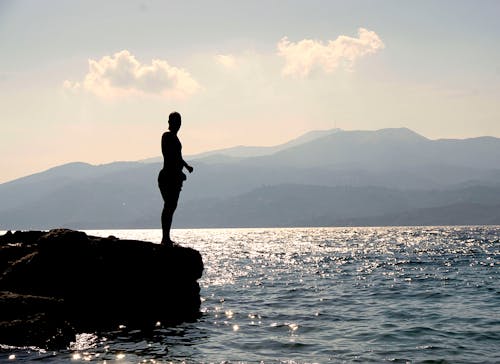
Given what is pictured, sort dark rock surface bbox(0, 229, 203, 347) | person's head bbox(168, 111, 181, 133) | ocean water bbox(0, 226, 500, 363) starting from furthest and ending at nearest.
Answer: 1. person's head bbox(168, 111, 181, 133)
2. dark rock surface bbox(0, 229, 203, 347)
3. ocean water bbox(0, 226, 500, 363)

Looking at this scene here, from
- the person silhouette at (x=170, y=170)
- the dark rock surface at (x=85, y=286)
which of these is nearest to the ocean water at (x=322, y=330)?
the dark rock surface at (x=85, y=286)

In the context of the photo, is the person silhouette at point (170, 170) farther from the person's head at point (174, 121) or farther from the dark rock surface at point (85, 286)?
the dark rock surface at point (85, 286)

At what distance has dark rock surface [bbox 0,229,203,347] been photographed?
11.6 meters

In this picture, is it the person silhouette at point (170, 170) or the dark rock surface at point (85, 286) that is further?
the person silhouette at point (170, 170)

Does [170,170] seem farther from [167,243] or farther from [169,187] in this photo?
[167,243]

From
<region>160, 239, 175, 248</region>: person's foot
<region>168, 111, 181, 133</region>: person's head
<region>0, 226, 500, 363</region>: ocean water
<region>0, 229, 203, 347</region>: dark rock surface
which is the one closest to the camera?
<region>0, 226, 500, 363</region>: ocean water

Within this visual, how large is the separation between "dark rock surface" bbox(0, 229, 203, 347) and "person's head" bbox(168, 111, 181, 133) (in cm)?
432

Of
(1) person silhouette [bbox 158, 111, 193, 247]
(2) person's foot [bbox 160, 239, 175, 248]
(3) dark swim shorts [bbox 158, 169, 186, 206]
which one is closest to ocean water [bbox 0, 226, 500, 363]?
(2) person's foot [bbox 160, 239, 175, 248]

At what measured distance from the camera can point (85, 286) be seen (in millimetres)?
14609

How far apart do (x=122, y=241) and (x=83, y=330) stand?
3.48 meters

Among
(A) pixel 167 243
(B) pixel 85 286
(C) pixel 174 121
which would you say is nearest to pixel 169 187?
(A) pixel 167 243

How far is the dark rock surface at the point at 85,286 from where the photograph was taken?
1162 centimetres

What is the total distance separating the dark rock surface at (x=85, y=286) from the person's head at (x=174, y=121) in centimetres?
432

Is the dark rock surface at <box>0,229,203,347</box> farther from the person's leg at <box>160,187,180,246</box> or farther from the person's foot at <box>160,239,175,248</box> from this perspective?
the person's leg at <box>160,187,180,246</box>
